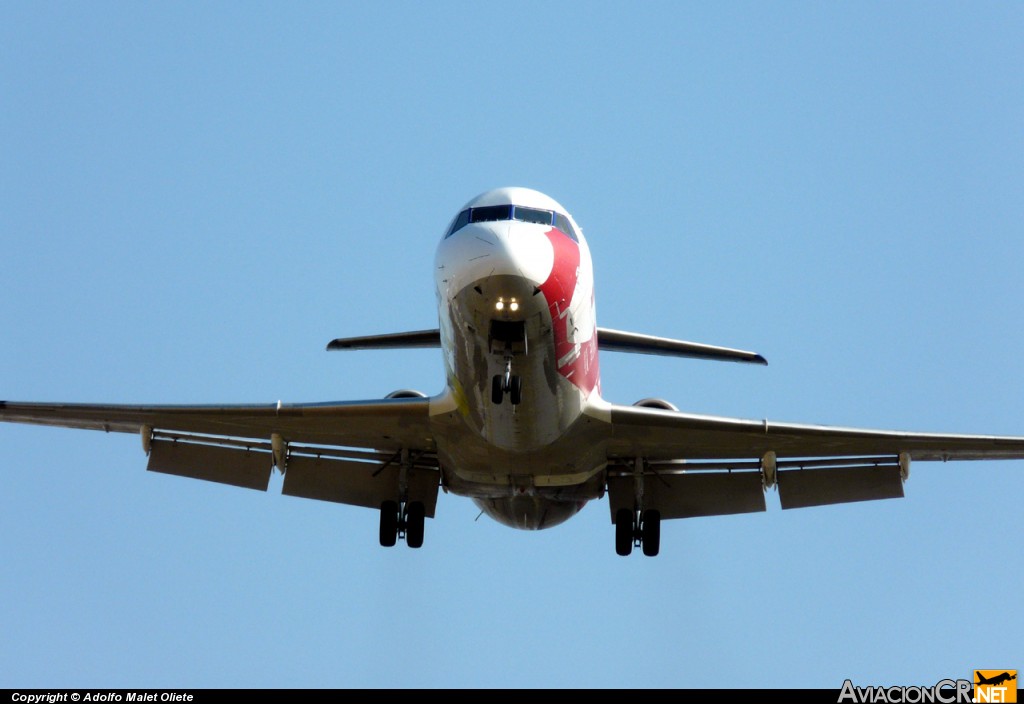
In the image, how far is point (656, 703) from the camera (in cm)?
2267

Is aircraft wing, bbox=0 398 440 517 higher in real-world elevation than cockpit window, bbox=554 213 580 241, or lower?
lower

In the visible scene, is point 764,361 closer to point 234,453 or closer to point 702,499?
point 702,499

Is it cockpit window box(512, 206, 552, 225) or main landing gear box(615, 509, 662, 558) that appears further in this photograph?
main landing gear box(615, 509, 662, 558)

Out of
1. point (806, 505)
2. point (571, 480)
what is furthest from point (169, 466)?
point (806, 505)

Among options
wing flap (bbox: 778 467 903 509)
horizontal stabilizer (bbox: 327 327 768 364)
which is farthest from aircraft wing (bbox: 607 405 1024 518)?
horizontal stabilizer (bbox: 327 327 768 364)

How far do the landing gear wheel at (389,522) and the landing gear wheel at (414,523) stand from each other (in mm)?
189

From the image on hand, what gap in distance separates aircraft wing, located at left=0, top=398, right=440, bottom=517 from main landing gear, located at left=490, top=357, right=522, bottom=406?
2.13m

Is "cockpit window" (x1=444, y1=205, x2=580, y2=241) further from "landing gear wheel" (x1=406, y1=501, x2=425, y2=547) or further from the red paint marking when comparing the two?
"landing gear wheel" (x1=406, y1=501, x2=425, y2=547)

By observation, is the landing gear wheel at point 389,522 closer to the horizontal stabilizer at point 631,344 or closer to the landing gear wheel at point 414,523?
the landing gear wheel at point 414,523

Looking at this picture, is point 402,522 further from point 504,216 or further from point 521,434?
point 504,216

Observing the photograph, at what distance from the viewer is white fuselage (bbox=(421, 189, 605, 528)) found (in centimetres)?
2208

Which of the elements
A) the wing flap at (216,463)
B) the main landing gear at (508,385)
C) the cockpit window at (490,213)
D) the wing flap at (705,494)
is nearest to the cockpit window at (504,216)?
the cockpit window at (490,213)

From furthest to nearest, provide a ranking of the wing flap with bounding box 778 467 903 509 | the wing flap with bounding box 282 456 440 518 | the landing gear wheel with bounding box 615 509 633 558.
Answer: the wing flap with bounding box 282 456 440 518
the wing flap with bounding box 778 467 903 509
the landing gear wheel with bounding box 615 509 633 558

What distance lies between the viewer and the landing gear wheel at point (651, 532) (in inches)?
1047
